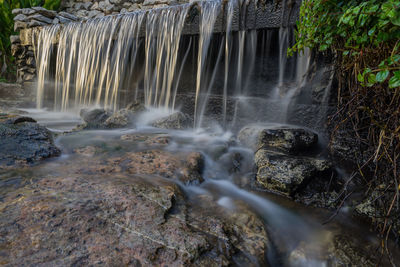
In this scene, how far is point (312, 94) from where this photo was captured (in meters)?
3.29

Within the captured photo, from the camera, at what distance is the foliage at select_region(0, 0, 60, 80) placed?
881 centimetres

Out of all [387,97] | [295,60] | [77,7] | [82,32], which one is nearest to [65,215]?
[387,97]

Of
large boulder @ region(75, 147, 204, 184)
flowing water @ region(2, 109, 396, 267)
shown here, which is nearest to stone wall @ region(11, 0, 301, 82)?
flowing water @ region(2, 109, 396, 267)

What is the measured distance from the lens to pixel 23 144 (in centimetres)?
229

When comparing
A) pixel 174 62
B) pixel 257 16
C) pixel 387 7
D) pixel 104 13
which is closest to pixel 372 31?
pixel 387 7

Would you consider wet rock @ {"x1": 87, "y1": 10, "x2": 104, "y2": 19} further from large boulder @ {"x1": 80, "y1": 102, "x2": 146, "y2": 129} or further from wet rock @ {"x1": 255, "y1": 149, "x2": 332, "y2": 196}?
wet rock @ {"x1": 255, "y1": 149, "x2": 332, "y2": 196}

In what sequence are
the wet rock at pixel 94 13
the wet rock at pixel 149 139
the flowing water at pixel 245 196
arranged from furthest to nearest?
the wet rock at pixel 94 13, the wet rock at pixel 149 139, the flowing water at pixel 245 196

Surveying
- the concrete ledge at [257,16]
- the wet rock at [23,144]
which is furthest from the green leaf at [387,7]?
the wet rock at [23,144]

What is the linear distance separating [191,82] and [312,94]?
99.1 inches

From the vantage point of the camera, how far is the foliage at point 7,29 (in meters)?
8.81

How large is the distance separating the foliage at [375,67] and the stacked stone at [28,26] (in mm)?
8353

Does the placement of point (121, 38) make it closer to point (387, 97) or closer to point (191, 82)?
point (191, 82)

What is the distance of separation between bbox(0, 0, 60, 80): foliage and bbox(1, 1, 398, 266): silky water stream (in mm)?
2893

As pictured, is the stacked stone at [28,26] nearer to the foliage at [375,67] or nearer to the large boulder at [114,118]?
the large boulder at [114,118]
